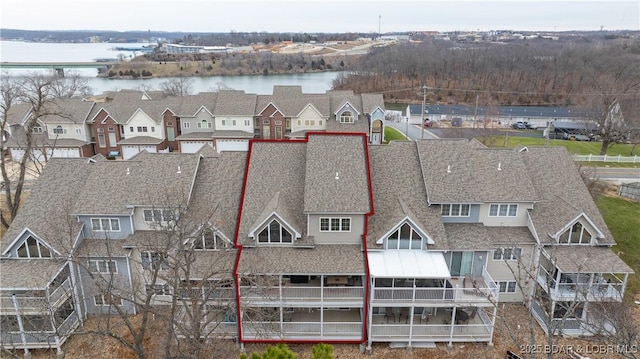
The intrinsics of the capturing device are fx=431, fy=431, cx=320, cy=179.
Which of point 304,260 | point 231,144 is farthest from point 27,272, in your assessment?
point 231,144

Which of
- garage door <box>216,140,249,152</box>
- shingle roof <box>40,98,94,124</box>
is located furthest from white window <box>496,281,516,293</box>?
shingle roof <box>40,98,94,124</box>

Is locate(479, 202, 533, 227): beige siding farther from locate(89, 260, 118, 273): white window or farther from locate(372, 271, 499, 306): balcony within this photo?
locate(89, 260, 118, 273): white window

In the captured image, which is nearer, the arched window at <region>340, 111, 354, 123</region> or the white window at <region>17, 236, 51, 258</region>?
the white window at <region>17, 236, 51, 258</region>

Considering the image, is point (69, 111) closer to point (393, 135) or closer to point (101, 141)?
point (101, 141)

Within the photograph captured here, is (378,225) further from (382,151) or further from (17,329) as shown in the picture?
(17,329)

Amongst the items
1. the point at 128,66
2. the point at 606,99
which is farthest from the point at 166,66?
the point at 606,99
